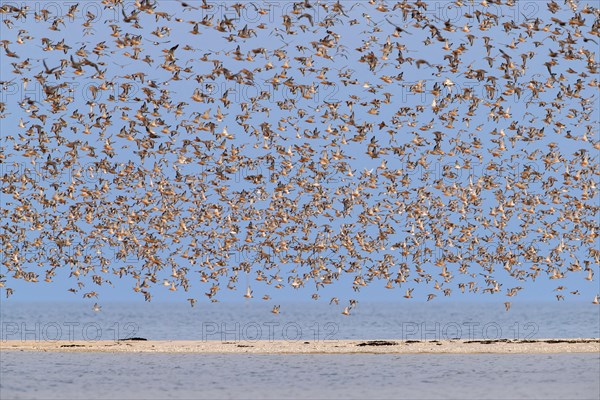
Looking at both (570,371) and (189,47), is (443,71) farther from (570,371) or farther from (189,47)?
(570,371)

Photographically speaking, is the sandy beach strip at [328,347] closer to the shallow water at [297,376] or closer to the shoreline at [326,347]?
the shoreline at [326,347]

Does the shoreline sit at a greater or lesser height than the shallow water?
greater

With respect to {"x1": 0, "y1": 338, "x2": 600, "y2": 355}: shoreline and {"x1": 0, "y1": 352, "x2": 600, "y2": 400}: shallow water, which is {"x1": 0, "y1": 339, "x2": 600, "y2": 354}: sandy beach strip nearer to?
{"x1": 0, "y1": 338, "x2": 600, "y2": 355}: shoreline

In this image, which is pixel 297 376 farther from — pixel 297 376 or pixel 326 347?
pixel 326 347

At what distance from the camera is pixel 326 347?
7025cm

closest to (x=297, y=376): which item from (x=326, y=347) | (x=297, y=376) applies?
(x=297, y=376)

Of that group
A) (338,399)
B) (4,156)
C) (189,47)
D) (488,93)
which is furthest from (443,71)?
(4,156)

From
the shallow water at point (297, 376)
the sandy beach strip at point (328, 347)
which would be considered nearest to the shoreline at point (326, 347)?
the sandy beach strip at point (328, 347)

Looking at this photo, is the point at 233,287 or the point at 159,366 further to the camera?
the point at 233,287

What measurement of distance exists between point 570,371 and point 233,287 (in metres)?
20.7

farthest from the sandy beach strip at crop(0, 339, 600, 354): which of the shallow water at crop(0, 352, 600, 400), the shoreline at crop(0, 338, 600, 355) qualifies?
the shallow water at crop(0, 352, 600, 400)

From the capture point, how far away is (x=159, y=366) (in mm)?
58719

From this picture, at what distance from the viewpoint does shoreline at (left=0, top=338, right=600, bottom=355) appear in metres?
67.1

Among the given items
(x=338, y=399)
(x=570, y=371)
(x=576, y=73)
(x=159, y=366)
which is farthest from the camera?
(x=159, y=366)
